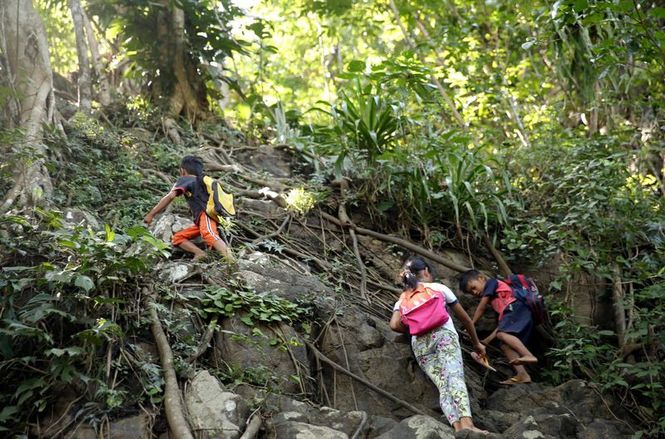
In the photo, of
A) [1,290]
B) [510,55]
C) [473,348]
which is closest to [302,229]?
[473,348]

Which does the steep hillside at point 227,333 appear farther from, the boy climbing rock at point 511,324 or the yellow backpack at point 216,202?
the yellow backpack at point 216,202

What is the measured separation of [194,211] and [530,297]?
125 inches

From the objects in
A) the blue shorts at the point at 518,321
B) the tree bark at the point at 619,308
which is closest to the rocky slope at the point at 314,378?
the blue shorts at the point at 518,321

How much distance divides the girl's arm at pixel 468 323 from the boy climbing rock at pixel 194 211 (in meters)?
1.98

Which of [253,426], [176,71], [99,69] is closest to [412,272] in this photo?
[253,426]

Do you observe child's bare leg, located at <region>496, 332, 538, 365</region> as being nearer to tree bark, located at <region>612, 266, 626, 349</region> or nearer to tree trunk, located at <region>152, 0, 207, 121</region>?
tree bark, located at <region>612, 266, 626, 349</region>

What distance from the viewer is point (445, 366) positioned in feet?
15.8

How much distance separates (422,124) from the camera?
7883 millimetres

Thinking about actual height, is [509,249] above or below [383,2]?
below

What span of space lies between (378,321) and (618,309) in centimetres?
232

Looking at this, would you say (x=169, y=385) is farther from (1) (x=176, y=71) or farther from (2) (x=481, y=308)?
(1) (x=176, y=71)

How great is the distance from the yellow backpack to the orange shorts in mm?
62

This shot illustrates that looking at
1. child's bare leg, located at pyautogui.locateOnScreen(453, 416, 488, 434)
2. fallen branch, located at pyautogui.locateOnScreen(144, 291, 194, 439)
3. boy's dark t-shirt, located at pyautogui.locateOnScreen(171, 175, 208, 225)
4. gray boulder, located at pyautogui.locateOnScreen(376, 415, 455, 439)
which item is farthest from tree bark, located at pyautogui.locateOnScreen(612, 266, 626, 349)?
fallen branch, located at pyautogui.locateOnScreen(144, 291, 194, 439)

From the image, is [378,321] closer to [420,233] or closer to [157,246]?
[420,233]
